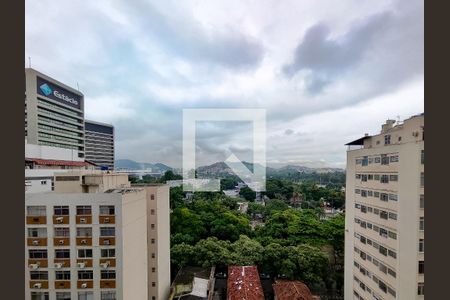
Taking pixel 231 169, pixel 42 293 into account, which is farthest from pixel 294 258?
pixel 42 293

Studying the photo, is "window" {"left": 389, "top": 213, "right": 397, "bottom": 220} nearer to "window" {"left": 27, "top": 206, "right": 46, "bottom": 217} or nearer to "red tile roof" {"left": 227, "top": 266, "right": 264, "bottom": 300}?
"red tile roof" {"left": 227, "top": 266, "right": 264, "bottom": 300}

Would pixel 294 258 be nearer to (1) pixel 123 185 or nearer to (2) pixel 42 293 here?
(1) pixel 123 185

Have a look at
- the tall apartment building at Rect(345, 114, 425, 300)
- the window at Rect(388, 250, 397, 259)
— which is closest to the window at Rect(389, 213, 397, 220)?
the tall apartment building at Rect(345, 114, 425, 300)

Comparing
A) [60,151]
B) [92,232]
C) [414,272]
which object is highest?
[60,151]

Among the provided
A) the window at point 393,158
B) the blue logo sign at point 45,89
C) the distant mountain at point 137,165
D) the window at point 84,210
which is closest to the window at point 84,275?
the window at point 84,210

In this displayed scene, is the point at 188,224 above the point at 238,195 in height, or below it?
below

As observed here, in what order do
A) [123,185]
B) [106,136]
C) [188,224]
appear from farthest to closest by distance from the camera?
[106,136] → [188,224] → [123,185]
